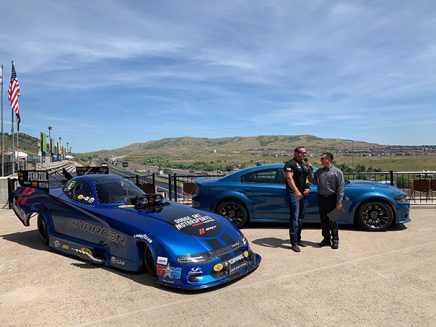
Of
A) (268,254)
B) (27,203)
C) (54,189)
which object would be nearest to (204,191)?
(268,254)

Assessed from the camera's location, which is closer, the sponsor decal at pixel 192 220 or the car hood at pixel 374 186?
the sponsor decal at pixel 192 220

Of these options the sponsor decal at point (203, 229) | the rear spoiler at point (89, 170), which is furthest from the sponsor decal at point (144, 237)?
the rear spoiler at point (89, 170)

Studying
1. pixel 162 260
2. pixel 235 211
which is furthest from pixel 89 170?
pixel 162 260

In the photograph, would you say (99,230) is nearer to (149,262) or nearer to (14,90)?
(149,262)

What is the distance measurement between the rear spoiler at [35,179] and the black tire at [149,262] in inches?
120

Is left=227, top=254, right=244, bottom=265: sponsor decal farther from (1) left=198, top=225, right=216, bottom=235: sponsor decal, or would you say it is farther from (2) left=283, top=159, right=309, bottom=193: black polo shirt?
(2) left=283, top=159, right=309, bottom=193: black polo shirt

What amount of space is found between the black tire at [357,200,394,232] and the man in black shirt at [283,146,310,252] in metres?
1.81

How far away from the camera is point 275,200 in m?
7.67

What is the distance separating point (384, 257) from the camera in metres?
5.64

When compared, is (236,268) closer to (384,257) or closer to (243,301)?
(243,301)

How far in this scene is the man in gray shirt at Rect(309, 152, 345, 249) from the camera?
20.4ft

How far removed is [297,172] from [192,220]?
88.3 inches

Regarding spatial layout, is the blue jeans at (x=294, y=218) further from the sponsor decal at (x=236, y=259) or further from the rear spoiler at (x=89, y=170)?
the rear spoiler at (x=89, y=170)

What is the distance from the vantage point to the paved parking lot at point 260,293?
3.65 m
